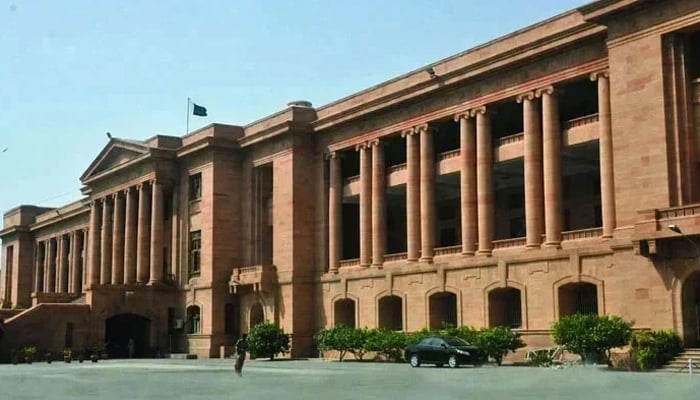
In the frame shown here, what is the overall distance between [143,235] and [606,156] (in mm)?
39092

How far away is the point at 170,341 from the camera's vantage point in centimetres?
6612

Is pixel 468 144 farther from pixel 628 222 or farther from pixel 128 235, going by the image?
pixel 128 235

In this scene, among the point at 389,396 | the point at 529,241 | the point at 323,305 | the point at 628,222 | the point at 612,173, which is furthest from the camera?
the point at 323,305

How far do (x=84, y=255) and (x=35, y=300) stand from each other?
23.1 metres

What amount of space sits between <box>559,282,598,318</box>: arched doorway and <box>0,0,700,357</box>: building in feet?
0.33

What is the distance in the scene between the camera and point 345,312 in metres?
56.3

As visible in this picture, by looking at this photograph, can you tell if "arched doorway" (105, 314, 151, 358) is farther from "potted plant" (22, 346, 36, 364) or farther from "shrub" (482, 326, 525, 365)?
"shrub" (482, 326, 525, 365)

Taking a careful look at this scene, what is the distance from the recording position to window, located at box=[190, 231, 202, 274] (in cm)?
6456

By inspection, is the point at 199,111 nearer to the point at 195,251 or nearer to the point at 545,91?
the point at 195,251

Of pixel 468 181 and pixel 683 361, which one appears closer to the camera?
pixel 683 361

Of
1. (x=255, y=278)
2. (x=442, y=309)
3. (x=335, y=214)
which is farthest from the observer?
(x=255, y=278)

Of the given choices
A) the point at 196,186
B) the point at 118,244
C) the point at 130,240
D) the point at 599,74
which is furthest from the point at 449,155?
the point at 118,244

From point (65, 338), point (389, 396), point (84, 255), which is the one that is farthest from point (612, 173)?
point (84, 255)

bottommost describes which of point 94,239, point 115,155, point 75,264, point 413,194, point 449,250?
point 449,250
